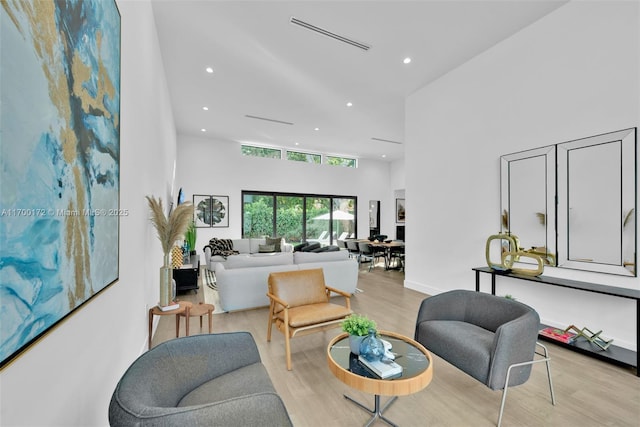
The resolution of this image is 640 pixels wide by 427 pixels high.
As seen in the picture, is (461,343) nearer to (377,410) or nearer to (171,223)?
(377,410)

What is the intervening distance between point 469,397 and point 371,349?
3.34 ft

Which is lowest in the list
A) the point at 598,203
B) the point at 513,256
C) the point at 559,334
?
the point at 559,334

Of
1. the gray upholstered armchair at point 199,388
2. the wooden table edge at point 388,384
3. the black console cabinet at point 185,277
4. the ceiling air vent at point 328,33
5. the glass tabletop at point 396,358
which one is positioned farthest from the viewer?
the black console cabinet at point 185,277

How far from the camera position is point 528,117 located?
11.9ft

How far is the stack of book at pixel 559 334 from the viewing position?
2932 mm

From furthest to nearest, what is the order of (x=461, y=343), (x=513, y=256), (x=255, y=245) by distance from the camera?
(x=255, y=245), (x=513, y=256), (x=461, y=343)

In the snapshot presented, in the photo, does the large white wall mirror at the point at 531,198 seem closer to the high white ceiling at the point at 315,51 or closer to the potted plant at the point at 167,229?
the high white ceiling at the point at 315,51

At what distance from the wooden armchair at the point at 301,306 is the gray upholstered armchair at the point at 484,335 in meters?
0.87

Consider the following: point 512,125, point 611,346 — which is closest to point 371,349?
point 611,346

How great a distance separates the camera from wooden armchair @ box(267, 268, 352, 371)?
2.71 m

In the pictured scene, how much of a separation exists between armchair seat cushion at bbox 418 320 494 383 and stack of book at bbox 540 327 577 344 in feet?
4.21

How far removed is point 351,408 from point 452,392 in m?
0.86

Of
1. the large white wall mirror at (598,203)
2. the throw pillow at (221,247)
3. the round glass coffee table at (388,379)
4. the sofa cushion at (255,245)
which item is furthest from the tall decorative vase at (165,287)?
the sofa cushion at (255,245)

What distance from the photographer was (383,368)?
178 cm
